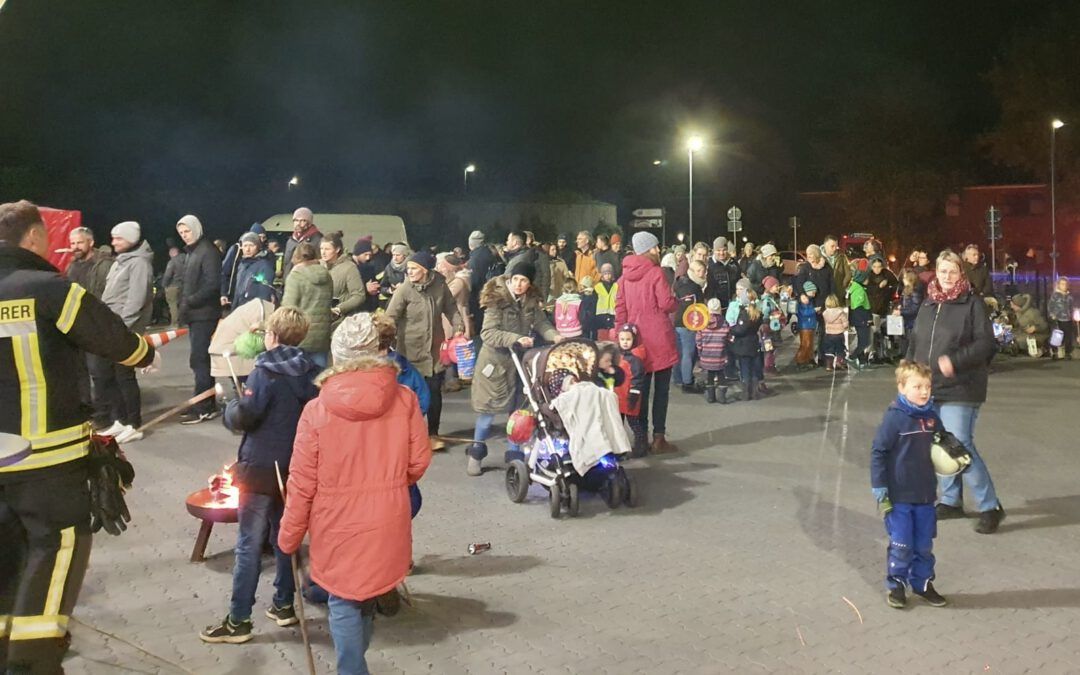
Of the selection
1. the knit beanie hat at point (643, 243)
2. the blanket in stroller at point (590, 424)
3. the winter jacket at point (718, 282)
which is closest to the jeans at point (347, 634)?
the blanket in stroller at point (590, 424)

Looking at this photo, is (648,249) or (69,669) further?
(648,249)

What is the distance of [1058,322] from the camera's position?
16.9 metres

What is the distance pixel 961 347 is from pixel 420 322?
4.58m

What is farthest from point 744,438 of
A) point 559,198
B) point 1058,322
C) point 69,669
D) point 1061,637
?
point 559,198

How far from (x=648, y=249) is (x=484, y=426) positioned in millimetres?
2349

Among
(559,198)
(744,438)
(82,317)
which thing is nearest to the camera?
(82,317)

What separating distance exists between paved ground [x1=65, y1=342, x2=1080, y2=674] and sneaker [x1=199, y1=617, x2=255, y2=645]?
0.06 metres

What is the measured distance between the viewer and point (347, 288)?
1025 centimetres

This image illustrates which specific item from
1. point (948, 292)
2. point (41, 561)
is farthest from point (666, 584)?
point (41, 561)

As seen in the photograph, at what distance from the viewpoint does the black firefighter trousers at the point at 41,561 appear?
13.1 ft

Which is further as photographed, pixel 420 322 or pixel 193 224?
pixel 193 224

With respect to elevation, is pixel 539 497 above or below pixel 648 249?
below

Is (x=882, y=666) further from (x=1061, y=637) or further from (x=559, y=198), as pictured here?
(x=559, y=198)

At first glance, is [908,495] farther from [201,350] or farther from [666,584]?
[201,350]
